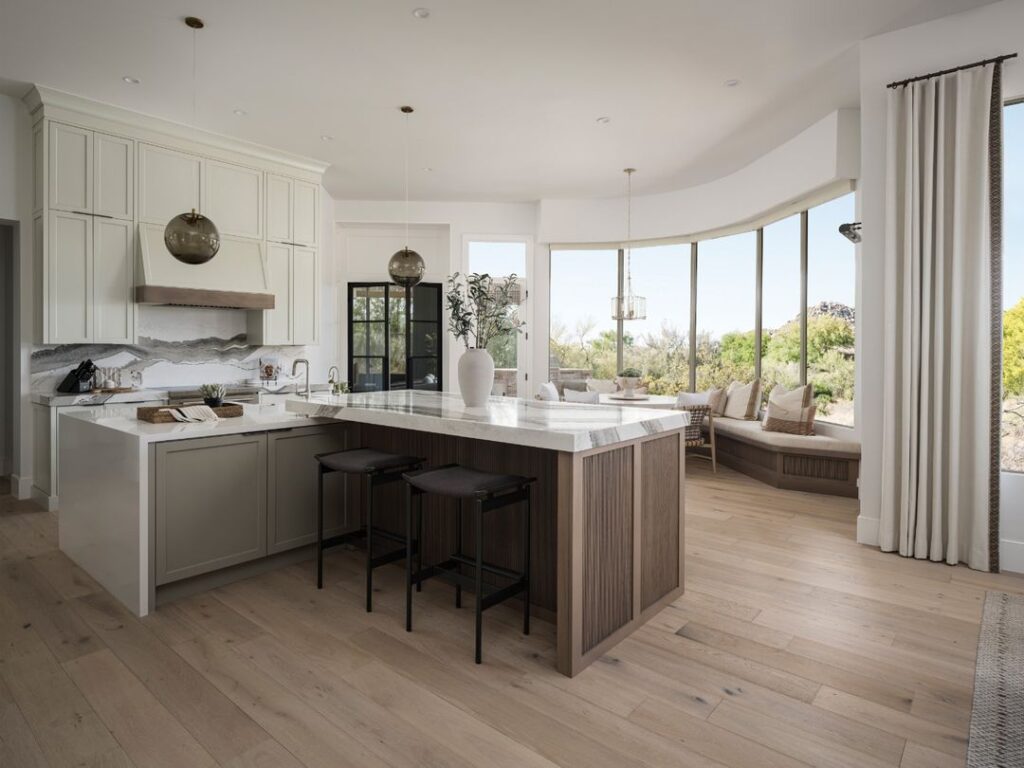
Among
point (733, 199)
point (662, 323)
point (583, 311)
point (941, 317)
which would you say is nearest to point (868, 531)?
point (941, 317)

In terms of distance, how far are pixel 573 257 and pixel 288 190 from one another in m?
3.63

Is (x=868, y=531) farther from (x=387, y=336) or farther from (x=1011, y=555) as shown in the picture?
(x=387, y=336)

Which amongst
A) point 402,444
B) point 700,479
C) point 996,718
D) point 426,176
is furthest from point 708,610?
point 426,176

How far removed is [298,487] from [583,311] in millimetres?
5386

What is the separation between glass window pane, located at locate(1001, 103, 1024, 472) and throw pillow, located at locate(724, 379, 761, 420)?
3.11 meters

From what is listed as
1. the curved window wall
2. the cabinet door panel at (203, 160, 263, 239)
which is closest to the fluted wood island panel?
the cabinet door panel at (203, 160, 263, 239)

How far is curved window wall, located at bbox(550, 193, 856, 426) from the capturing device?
19.3ft

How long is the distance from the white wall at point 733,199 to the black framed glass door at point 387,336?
6.40ft

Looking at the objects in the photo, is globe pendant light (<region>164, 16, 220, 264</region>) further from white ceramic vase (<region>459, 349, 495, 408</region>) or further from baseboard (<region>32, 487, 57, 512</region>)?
baseboard (<region>32, 487, 57, 512</region>)

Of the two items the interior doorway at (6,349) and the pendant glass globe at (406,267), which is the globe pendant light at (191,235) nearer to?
the pendant glass globe at (406,267)

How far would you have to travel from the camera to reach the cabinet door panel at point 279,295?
6.25 meters

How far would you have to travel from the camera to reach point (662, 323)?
7867mm

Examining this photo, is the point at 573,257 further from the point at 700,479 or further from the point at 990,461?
the point at 990,461

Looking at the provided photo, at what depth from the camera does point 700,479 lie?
602cm
